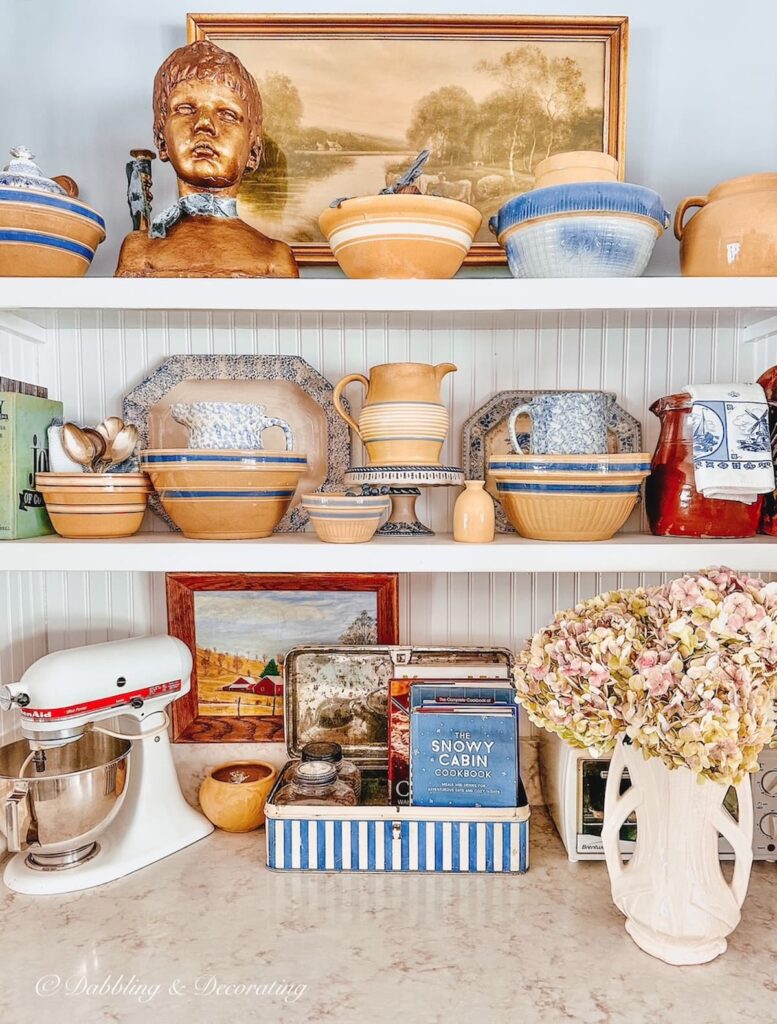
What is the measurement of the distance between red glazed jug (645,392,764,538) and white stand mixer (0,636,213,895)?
73 centimetres

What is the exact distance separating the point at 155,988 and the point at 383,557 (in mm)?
531

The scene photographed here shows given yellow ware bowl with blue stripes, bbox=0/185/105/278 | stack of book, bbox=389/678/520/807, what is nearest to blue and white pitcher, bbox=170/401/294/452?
yellow ware bowl with blue stripes, bbox=0/185/105/278

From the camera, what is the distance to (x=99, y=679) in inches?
38.9

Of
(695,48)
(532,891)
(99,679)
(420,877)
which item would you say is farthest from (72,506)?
(695,48)

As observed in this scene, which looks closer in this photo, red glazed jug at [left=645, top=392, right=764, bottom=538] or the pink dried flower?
the pink dried flower

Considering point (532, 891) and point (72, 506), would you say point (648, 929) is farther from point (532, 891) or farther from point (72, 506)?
point (72, 506)

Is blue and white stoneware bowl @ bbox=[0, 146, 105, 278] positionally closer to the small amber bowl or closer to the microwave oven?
the small amber bowl

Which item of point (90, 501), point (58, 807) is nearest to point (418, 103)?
point (90, 501)

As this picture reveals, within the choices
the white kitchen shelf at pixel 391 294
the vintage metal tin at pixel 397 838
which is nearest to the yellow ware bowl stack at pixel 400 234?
the white kitchen shelf at pixel 391 294

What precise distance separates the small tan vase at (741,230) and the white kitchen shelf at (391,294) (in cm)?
3

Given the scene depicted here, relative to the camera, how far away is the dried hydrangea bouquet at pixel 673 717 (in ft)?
2.46

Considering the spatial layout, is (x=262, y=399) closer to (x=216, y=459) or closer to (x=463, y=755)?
(x=216, y=459)

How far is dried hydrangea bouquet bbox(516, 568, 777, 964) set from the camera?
2.46 ft

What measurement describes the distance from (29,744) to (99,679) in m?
0.14
